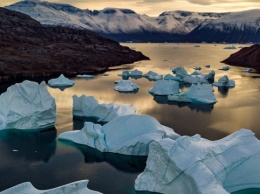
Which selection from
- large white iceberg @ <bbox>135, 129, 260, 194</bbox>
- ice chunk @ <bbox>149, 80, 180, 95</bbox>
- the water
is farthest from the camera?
ice chunk @ <bbox>149, 80, 180, 95</bbox>

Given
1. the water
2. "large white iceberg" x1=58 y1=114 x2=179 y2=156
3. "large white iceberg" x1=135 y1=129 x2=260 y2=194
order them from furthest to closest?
"large white iceberg" x1=58 y1=114 x2=179 y2=156, the water, "large white iceberg" x1=135 y1=129 x2=260 y2=194

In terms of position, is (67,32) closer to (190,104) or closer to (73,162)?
(190,104)

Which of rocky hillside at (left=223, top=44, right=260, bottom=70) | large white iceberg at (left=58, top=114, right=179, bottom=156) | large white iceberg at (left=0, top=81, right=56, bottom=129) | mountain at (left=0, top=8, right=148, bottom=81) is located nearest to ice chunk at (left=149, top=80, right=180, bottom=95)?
large white iceberg at (left=0, top=81, right=56, bottom=129)

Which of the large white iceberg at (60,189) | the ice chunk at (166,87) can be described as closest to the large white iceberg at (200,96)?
the ice chunk at (166,87)

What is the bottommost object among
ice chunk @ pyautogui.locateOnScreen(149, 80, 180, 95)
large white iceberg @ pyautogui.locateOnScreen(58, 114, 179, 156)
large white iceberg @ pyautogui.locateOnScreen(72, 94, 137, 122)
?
ice chunk @ pyautogui.locateOnScreen(149, 80, 180, 95)

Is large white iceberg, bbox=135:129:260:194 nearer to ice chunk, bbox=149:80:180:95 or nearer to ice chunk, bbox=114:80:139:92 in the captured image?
ice chunk, bbox=149:80:180:95

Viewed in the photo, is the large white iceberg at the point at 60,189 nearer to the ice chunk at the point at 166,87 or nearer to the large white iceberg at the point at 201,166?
the large white iceberg at the point at 201,166

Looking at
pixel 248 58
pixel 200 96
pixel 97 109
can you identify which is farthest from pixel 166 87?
pixel 248 58

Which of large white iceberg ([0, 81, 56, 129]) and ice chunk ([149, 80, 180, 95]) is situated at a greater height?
large white iceberg ([0, 81, 56, 129])
